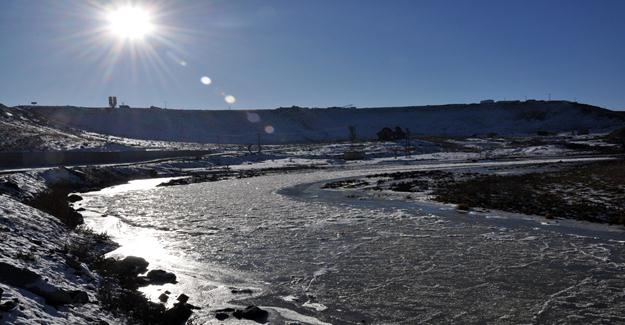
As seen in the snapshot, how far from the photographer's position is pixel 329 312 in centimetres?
832

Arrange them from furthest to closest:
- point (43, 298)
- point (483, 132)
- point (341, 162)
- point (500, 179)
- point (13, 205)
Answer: point (483, 132), point (341, 162), point (500, 179), point (13, 205), point (43, 298)

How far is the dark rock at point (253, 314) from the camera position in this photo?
807 cm

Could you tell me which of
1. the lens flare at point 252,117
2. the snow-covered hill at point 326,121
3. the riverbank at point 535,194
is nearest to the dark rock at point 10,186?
the riverbank at point 535,194

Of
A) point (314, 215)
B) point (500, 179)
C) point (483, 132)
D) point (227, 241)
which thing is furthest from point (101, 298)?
point (483, 132)

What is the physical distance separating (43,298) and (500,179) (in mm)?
30184

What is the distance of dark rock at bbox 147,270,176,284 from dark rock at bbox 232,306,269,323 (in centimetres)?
246

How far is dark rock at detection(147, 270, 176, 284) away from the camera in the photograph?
1005cm

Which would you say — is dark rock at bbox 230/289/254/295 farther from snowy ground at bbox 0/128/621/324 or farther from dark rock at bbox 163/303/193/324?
dark rock at bbox 163/303/193/324

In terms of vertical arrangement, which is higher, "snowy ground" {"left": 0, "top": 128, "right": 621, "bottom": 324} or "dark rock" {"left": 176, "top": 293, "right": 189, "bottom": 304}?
"dark rock" {"left": 176, "top": 293, "right": 189, "bottom": 304}

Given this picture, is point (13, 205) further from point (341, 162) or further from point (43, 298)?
point (341, 162)

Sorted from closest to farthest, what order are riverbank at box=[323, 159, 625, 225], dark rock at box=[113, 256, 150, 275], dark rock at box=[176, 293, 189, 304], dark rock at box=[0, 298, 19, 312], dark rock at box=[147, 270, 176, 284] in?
dark rock at box=[0, 298, 19, 312] → dark rock at box=[176, 293, 189, 304] → dark rock at box=[147, 270, 176, 284] → dark rock at box=[113, 256, 150, 275] → riverbank at box=[323, 159, 625, 225]

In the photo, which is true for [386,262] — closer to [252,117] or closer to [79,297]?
[79,297]

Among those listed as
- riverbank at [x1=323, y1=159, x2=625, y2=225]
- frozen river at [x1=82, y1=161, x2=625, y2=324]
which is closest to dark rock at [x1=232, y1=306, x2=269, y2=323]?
frozen river at [x1=82, y1=161, x2=625, y2=324]

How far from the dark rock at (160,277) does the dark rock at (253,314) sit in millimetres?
2458
